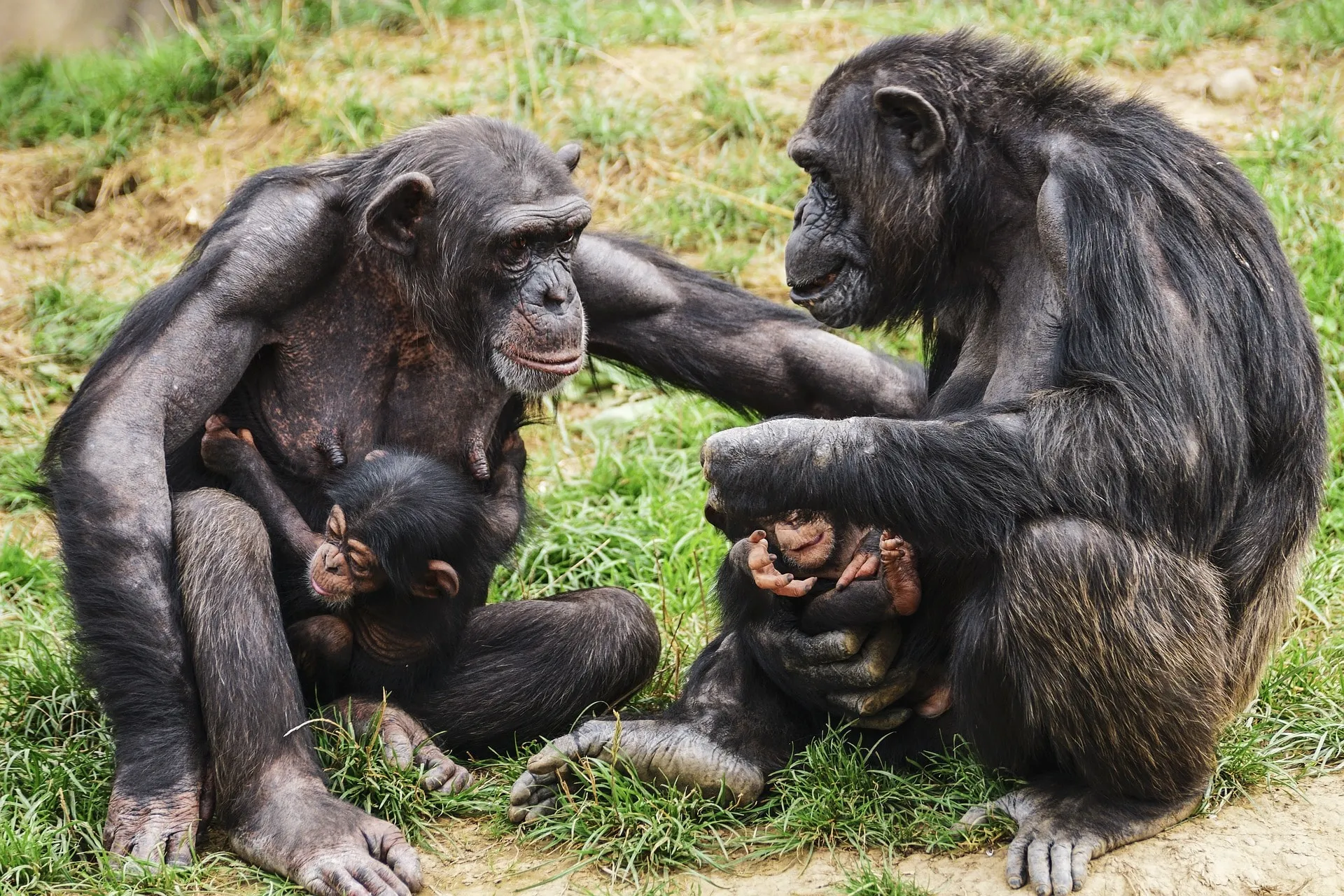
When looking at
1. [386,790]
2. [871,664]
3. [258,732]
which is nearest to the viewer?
[258,732]

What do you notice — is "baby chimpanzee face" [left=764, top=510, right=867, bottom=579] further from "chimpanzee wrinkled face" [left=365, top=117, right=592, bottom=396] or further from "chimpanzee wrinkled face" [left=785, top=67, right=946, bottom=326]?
"chimpanzee wrinkled face" [left=365, top=117, right=592, bottom=396]

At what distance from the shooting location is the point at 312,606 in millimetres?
5465

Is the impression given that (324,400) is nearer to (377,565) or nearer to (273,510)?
(273,510)

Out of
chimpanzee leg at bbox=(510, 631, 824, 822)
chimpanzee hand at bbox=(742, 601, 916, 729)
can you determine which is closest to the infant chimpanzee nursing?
chimpanzee leg at bbox=(510, 631, 824, 822)

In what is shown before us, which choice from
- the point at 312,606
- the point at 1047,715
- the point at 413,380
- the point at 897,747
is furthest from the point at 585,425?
the point at 1047,715

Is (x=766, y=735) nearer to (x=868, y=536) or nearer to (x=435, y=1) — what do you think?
(x=868, y=536)

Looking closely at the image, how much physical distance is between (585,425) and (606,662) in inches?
102

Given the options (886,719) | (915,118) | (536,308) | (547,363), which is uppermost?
(915,118)

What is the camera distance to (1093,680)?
437 centimetres

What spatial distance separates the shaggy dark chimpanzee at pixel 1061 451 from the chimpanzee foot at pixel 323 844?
1.84 feet

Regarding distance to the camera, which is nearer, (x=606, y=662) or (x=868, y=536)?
(x=868, y=536)

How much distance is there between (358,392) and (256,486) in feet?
1.70

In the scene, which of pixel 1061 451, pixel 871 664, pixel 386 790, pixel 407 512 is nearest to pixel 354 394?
pixel 407 512

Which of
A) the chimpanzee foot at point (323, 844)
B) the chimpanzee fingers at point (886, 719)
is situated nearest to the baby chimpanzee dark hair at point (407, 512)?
the chimpanzee foot at point (323, 844)
